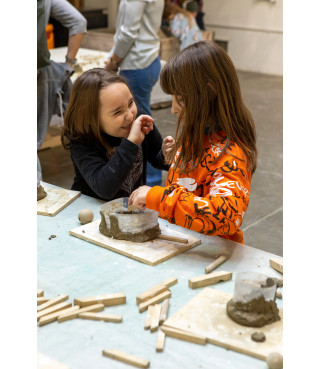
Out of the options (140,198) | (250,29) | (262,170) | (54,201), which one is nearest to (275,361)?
(140,198)

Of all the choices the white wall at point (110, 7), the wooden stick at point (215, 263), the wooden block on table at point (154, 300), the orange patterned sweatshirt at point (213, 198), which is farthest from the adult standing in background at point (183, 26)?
the wooden block on table at point (154, 300)

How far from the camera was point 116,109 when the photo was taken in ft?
7.61

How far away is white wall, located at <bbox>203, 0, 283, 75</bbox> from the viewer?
32.2 ft

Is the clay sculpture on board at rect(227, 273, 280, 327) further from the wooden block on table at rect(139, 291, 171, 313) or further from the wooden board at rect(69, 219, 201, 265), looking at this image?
the wooden board at rect(69, 219, 201, 265)

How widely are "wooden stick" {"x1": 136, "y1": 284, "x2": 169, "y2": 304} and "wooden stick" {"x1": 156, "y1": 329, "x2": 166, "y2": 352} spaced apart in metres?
0.15

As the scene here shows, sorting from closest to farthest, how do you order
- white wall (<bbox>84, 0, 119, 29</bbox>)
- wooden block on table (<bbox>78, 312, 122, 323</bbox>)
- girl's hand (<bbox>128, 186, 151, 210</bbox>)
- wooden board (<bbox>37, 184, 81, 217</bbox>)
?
1. wooden block on table (<bbox>78, 312, 122, 323</bbox>)
2. girl's hand (<bbox>128, 186, 151, 210</bbox>)
3. wooden board (<bbox>37, 184, 81, 217</bbox>)
4. white wall (<bbox>84, 0, 119, 29</bbox>)

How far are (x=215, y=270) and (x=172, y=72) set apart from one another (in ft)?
2.34

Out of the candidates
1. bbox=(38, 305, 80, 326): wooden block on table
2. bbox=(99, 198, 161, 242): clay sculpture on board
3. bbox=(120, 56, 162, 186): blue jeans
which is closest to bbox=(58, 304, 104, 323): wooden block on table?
bbox=(38, 305, 80, 326): wooden block on table

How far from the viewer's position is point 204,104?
1930 mm

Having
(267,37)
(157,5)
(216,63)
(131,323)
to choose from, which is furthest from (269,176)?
(267,37)

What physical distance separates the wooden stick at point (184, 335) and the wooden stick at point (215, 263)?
1.21 ft

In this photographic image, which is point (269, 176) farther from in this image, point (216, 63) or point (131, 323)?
point (131, 323)

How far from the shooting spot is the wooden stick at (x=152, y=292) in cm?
155

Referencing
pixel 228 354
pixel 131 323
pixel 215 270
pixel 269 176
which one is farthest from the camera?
pixel 269 176
